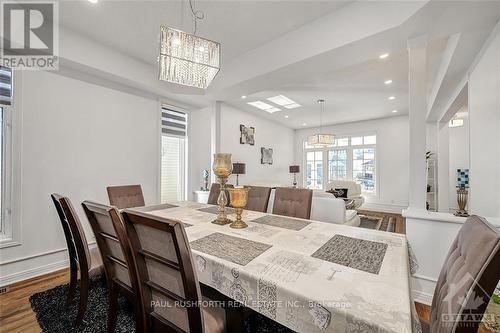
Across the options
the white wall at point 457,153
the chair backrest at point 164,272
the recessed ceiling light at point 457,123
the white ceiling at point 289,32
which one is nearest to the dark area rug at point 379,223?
the white wall at point 457,153

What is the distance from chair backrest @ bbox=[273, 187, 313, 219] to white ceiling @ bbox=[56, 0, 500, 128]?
1548 millimetres

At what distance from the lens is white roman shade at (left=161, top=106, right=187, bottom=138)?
3.98m

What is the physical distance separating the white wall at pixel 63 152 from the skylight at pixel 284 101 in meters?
2.69

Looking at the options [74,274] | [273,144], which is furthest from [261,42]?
[273,144]

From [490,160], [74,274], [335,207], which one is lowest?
[74,274]

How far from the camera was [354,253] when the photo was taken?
116 centimetres

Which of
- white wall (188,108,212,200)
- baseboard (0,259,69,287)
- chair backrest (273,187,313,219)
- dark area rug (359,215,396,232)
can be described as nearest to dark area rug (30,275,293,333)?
baseboard (0,259,69,287)

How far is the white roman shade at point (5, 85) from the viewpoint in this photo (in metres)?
2.32

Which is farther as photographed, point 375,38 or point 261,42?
point 261,42

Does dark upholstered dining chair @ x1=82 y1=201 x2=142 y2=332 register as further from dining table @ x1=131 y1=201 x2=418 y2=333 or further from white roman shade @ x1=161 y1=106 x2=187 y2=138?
white roman shade @ x1=161 y1=106 x2=187 y2=138

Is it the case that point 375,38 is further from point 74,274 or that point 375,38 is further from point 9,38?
point 9,38

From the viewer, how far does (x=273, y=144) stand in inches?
278

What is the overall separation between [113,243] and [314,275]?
1.12m

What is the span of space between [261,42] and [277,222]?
235 cm
